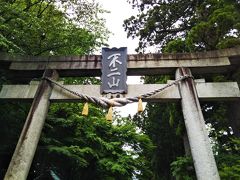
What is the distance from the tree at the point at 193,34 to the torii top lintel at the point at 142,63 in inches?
63.5

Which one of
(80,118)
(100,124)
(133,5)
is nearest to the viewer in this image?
(80,118)

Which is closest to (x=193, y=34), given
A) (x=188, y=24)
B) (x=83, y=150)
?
(x=188, y=24)

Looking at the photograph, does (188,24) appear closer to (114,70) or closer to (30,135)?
(114,70)

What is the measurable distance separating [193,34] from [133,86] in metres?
4.00

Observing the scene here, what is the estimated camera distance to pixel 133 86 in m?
7.30

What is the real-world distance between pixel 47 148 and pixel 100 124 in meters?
2.67

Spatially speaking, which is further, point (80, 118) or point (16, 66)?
point (80, 118)

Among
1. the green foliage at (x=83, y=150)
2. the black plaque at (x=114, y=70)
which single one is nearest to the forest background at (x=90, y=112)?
the green foliage at (x=83, y=150)

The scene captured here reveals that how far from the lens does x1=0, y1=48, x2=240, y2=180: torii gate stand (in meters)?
6.46

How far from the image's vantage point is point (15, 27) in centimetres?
770

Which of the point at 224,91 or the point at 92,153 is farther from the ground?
the point at 224,91

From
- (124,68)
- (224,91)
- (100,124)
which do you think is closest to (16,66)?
(124,68)

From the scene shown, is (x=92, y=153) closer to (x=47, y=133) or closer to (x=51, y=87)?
(x=47, y=133)

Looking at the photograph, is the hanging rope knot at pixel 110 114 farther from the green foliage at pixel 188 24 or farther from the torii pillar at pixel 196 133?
the green foliage at pixel 188 24
